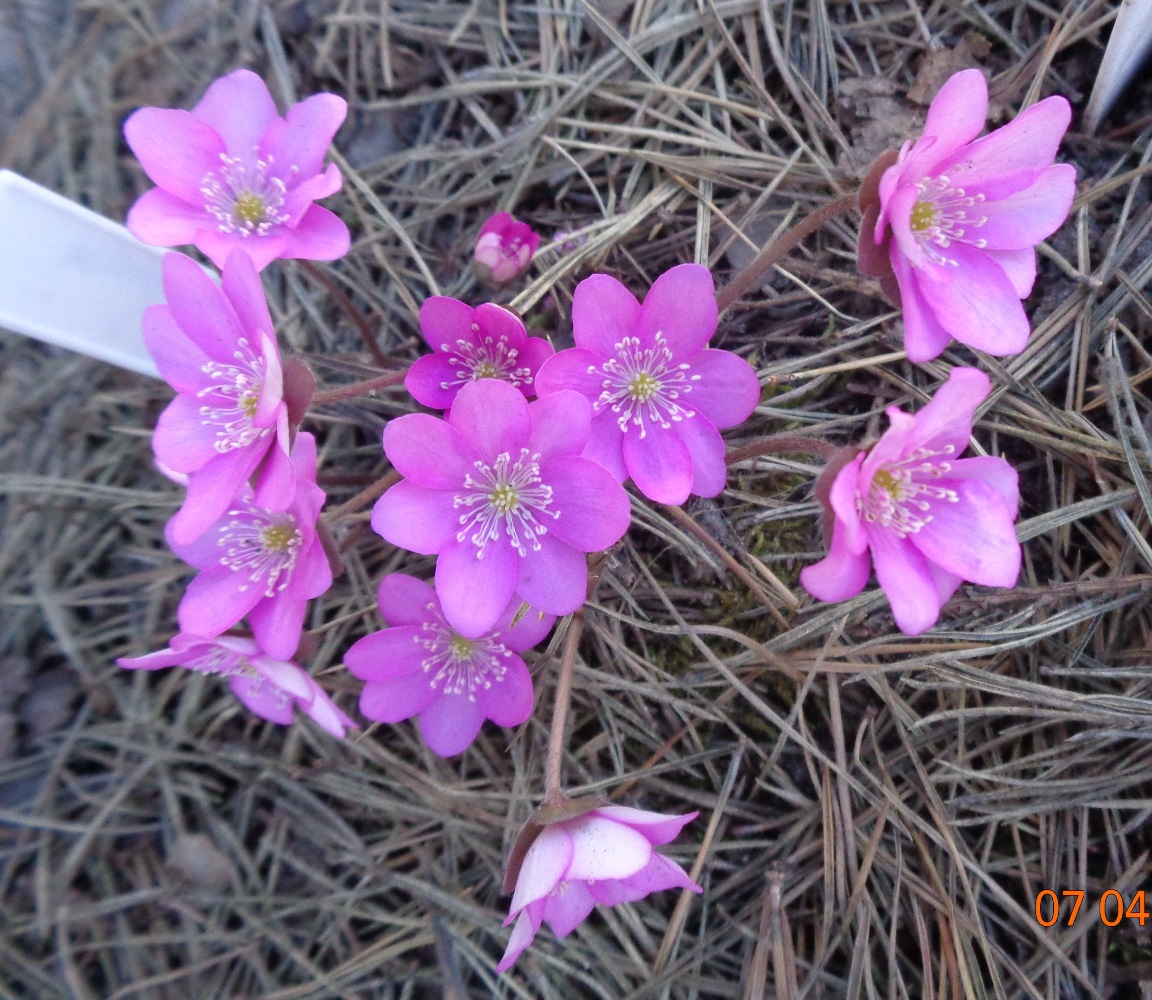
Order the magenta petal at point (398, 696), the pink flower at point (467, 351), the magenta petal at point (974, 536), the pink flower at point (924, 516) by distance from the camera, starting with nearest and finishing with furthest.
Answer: the pink flower at point (924, 516) → the magenta petal at point (974, 536) → the pink flower at point (467, 351) → the magenta petal at point (398, 696)

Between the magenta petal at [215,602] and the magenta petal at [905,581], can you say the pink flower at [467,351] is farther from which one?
the magenta petal at [905,581]

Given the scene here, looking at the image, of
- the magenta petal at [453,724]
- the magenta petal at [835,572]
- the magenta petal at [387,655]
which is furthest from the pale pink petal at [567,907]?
the magenta petal at [835,572]

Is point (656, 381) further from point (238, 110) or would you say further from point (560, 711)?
point (238, 110)

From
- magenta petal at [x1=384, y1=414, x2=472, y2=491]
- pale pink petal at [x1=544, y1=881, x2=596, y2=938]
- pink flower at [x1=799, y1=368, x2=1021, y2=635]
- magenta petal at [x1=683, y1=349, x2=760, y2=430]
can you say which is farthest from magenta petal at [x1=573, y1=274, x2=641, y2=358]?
pale pink petal at [x1=544, y1=881, x2=596, y2=938]

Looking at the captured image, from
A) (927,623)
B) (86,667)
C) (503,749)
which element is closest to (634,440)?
(927,623)

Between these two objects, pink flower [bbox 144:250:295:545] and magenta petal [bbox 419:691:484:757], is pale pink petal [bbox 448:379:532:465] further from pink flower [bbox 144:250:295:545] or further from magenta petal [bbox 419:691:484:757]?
magenta petal [bbox 419:691:484:757]

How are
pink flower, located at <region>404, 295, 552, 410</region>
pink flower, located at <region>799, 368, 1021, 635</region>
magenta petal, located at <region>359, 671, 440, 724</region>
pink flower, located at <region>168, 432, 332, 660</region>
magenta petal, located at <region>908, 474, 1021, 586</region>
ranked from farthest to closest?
1. magenta petal, located at <region>359, 671, 440, 724</region>
2. pink flower, located at <region>404, 295, 552, 410</region>
3. pink flower, located at <region>168, 432, 332, 660</region>
4. magenta petal, located at <region>908, 474, 1021, 586</region>
5. pink flower, located at <region>799, 368, 1021, 635</region>

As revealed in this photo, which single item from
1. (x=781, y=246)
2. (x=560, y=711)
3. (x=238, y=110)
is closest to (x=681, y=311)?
(x=781, y=246)
